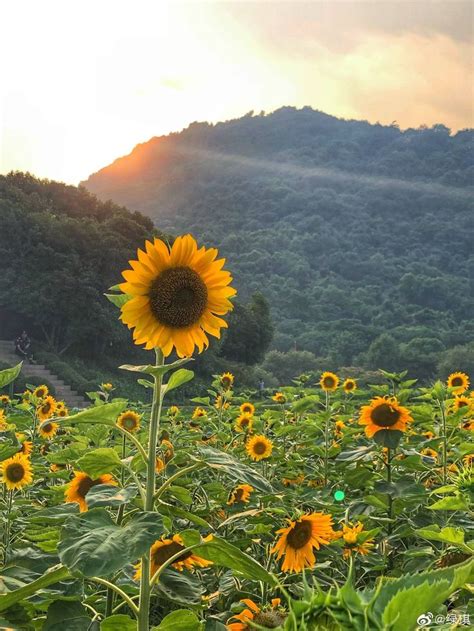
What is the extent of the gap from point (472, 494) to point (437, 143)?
87.4 meters

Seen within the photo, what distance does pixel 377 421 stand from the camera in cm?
300

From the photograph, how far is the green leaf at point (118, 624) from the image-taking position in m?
1.29

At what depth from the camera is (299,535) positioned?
200 centimetres

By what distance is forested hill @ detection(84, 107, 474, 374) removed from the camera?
53188 millimetres

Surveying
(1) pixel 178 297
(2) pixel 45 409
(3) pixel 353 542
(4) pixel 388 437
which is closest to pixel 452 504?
(1) pixel 178 297

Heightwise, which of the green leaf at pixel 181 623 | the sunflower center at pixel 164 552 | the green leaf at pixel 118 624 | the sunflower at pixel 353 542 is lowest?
the sunflower at pixel 353 542

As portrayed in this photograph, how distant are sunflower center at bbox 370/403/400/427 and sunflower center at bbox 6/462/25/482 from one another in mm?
1492

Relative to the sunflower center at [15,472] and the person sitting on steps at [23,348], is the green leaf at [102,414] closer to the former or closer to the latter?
the sunflower center at [15,472]

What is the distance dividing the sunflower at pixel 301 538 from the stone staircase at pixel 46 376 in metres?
18.2

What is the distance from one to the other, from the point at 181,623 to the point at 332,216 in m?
74.0

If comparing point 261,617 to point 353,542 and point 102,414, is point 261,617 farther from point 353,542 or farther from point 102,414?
point 353,542

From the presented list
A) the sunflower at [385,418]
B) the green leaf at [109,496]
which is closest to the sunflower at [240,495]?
the sunflower at [385,418]

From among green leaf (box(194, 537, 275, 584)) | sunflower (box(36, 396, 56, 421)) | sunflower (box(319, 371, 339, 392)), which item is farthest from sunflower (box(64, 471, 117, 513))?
sunflower (box(319, 371, 339, 392))

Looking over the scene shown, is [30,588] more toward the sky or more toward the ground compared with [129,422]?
more toward the sky
